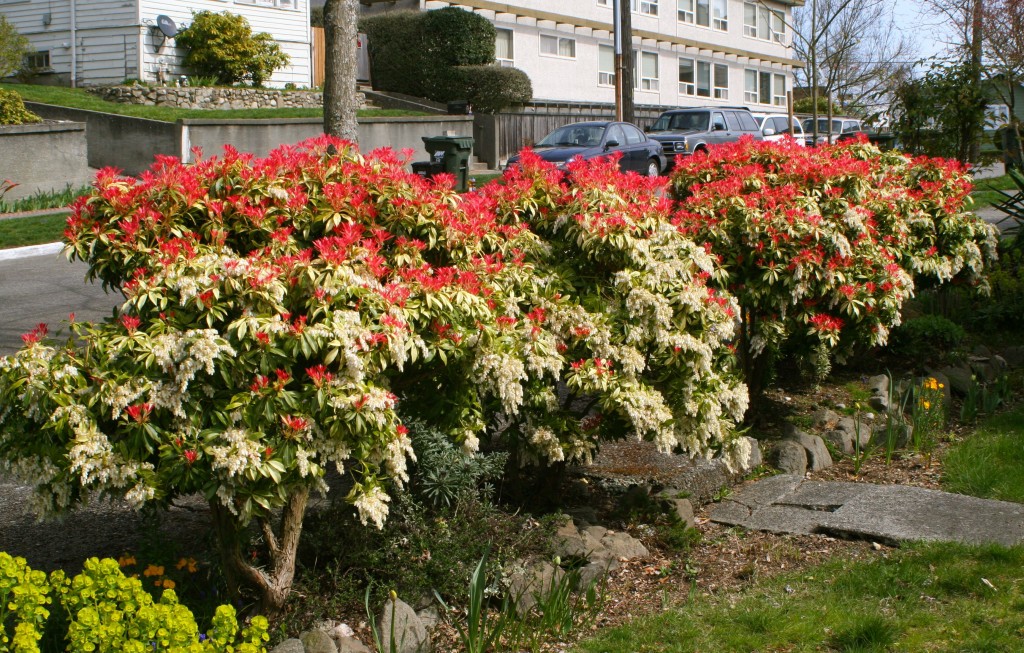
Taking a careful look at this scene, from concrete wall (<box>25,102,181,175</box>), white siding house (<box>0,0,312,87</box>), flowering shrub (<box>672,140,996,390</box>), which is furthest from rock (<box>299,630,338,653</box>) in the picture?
white siding house (<box>0,0,312,87</box>)

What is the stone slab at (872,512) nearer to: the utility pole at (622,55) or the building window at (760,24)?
the utility pole at (622,55)

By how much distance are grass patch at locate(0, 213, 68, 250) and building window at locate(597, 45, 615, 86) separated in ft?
90.0

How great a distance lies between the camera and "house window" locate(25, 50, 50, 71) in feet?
89.8

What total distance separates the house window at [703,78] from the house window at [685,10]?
2.10 meters

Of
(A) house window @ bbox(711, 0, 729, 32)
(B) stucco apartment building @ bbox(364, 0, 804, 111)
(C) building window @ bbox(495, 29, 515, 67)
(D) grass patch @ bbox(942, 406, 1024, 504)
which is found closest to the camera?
(D) grass patch @ bbox(942, 406, 1024, 504)

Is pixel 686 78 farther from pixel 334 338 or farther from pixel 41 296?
pixel 334 338

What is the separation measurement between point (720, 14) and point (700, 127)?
2147 cm

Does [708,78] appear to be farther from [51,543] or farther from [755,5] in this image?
[51,543]

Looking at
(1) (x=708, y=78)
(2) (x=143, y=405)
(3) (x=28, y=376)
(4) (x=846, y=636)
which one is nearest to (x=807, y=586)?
(4) (x=846, y=636)

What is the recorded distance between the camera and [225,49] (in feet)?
87.4

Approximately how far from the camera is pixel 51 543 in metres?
5.00

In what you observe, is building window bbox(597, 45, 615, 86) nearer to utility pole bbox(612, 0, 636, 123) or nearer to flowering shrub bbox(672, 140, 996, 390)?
utility pole bbox(612, 0, 636, 123)

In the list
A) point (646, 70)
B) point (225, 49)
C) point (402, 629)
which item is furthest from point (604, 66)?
point (402, 629)

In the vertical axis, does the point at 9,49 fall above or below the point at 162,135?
above
